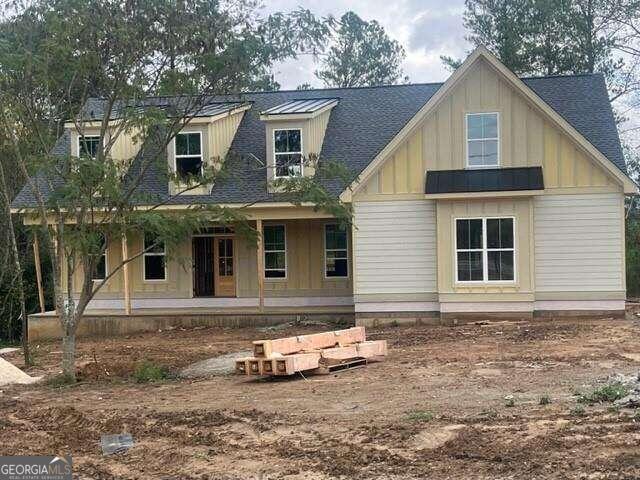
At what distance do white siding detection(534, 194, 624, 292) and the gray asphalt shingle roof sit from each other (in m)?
1.47

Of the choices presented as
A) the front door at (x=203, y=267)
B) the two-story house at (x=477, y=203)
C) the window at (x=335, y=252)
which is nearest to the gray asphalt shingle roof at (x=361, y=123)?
the two-story house at (x=477, y=203)

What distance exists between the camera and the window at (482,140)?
20047 millimetres

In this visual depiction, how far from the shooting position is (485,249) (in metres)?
19.8

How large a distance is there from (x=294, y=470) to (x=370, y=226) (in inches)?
533

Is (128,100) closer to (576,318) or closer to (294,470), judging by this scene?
(294,470)

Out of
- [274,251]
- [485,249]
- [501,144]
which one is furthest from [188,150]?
[485,249]

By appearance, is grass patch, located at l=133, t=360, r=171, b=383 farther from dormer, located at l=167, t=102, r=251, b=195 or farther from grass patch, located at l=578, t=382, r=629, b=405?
dormer, located at l=167, t=102, r=251, b=195

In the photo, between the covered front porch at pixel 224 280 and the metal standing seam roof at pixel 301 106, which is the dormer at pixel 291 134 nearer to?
the metal standing seam roof at pixel 301 106

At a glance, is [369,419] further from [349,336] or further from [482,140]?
[482,140]

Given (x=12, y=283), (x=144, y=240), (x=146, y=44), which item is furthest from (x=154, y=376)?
(x=12, y=283)

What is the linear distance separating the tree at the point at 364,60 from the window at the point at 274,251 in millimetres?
25334

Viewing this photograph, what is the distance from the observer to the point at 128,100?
1434 centimetres

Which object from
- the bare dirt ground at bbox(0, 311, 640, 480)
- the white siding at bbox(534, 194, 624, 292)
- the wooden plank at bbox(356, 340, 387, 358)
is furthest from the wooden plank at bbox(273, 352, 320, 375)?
the white siding at bbox(534, 194, 624, 292)

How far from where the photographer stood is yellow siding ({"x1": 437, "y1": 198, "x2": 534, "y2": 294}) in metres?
19.6
